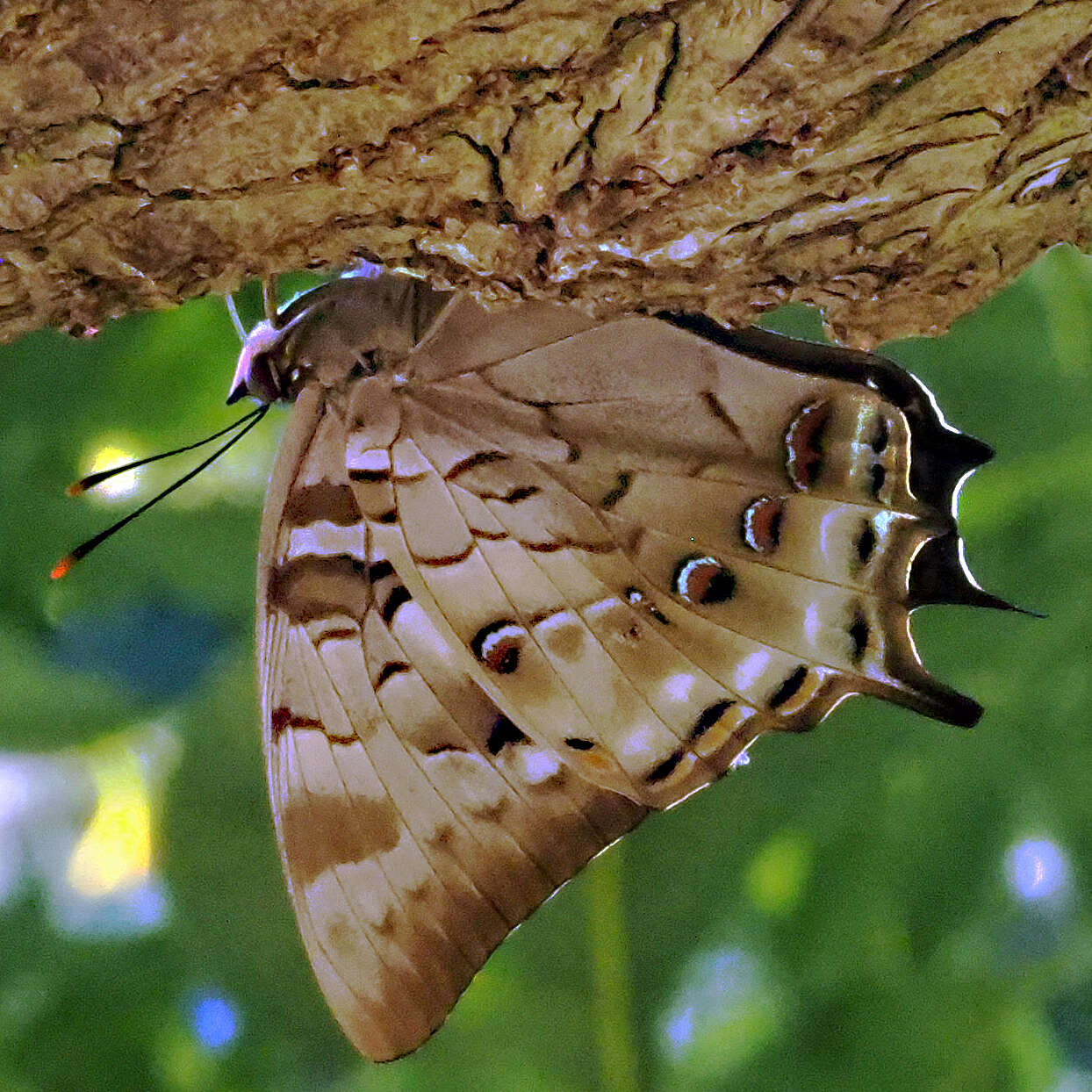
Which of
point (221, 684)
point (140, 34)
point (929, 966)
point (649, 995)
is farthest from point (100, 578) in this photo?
point (929, 966)

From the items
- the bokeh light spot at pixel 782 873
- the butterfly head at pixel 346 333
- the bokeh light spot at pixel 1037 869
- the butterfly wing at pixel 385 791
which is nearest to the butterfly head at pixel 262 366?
the butterfly head at pixel 346 333

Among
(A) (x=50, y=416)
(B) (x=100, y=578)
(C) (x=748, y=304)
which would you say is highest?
(C) (x=748, y=304)

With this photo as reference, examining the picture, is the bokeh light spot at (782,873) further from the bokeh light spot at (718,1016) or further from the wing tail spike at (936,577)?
the wing tail spike at (936,577)

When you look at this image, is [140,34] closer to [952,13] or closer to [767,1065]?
[952,13]


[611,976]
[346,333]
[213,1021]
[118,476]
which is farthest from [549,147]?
[213,1021]

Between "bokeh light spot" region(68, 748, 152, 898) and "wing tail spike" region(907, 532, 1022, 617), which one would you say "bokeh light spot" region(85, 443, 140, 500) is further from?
"wing tail spike" region(907, 532, 1022, 617)

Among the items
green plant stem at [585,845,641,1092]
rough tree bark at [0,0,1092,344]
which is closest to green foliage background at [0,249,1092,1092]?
green plant stem at [585,845,641,1092]
